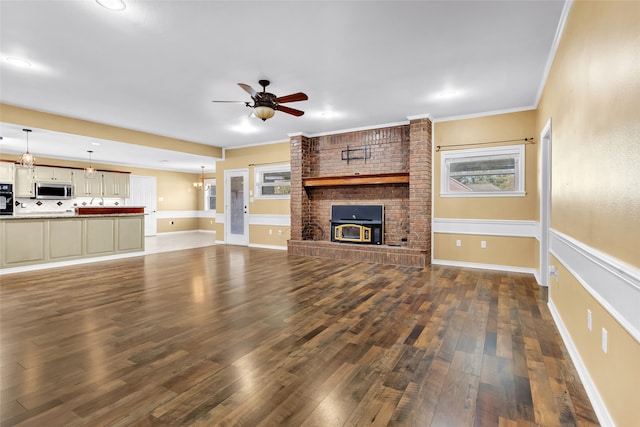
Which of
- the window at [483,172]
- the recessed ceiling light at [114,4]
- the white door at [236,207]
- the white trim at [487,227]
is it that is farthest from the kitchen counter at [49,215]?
the window at [483,172]

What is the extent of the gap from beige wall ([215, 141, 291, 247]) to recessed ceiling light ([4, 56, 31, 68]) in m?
4.86

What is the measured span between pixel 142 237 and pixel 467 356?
22.7ft

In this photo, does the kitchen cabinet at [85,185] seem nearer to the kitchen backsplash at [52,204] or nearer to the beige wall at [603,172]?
the kitchen backsplash at [52,204]

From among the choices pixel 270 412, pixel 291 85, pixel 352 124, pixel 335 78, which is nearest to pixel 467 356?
pixel 270 412

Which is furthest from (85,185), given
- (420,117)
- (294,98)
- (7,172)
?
(420,117)

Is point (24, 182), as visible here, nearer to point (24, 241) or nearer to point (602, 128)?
point (24, 241)

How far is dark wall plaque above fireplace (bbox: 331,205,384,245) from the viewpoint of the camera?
20.4 ft

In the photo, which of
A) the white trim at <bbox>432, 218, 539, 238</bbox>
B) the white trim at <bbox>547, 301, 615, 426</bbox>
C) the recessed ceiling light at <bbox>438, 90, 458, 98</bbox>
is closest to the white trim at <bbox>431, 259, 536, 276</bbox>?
the white trim at <bbox>432, 218, 539, 238</bbox>

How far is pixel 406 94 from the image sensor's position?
4570 mm

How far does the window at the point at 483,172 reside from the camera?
5125 mm

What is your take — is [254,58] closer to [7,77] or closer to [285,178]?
[7,77]

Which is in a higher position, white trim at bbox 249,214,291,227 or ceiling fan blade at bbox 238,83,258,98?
ceiling fan blade at bbox 238,83,258,98

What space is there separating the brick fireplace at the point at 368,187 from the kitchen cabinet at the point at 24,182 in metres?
7.30

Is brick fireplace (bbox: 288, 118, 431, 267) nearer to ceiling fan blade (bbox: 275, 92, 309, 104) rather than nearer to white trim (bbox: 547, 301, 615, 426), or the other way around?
ceiling fan blade (bbox: 275, 92, 309, 104)
